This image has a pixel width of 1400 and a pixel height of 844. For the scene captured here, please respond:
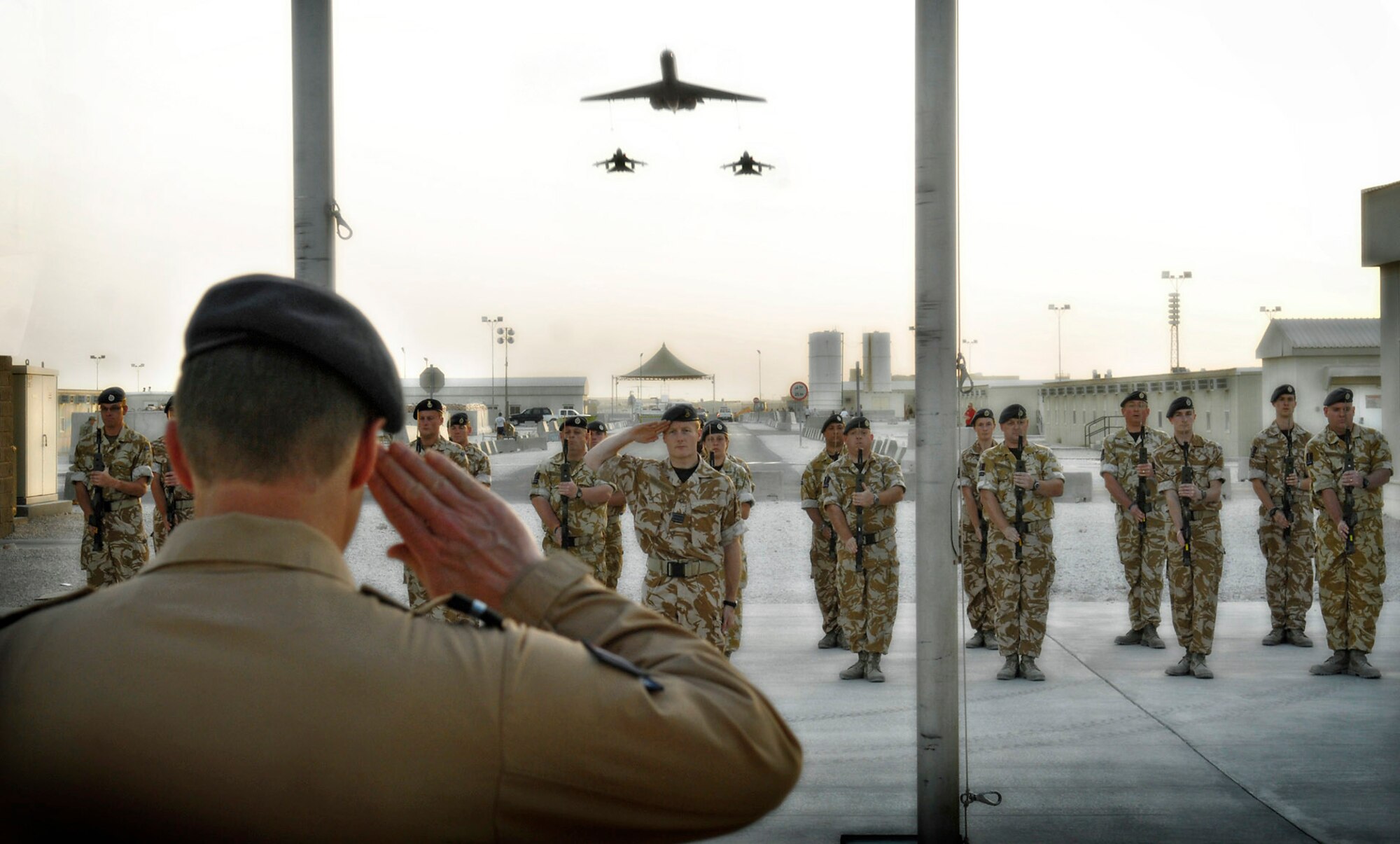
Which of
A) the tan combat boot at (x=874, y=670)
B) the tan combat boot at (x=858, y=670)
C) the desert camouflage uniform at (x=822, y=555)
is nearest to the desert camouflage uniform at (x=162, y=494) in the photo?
the desert camouflage uniform at (x=822, y=555)

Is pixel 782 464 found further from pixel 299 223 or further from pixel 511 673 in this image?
pixel 511 673

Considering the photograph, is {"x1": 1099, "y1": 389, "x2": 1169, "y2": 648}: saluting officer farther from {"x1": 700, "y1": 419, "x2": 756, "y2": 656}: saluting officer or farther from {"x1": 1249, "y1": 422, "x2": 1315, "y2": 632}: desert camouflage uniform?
{"x1": 700, "y1": 419, "x2": 756, "y2": 656}: saluting officer

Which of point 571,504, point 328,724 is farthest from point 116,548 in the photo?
point 328,724

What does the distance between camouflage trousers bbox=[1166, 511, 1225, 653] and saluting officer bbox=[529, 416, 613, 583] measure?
4.17 metres

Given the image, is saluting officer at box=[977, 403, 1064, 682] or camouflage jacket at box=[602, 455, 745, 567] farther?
saluting officer at box=[977, 403, 1064, 682]

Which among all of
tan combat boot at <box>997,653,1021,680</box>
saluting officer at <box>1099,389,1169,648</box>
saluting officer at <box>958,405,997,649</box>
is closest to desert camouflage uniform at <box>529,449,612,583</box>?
saluting officer at <box>958,405,997,649</box>

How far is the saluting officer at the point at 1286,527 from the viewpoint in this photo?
8.12 metres

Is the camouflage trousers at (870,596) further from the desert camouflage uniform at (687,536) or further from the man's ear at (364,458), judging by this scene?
the man's ear at (364,458)

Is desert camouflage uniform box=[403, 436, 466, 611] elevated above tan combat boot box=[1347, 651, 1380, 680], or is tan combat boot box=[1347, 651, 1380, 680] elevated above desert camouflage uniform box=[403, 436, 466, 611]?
desert camouflage uniform box=[403, 436, 466, 611]

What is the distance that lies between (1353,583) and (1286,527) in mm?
990

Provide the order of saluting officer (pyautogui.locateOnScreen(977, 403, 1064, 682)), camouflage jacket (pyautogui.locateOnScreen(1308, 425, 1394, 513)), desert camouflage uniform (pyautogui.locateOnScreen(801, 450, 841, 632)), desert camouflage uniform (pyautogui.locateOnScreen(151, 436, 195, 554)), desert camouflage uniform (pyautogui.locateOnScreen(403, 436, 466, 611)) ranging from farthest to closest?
desert camouflage uniform (pyautogui.locateOnScreen(801, 450, 841, 632)), desert camouflage uniform (pyautogui.locateOnScreen(151, 436, 195, 554)), camouflage jacket (pyautogui.locateOnScreen(1308, 425, 1394, 513)), saluting officer (pyautogui.locateOnScreen(977, 403, 1064, 682)), desert camouflage uniform (pyautogui.locateOnScreen(403, 436, 466, 611))

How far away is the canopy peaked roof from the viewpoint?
200 ft

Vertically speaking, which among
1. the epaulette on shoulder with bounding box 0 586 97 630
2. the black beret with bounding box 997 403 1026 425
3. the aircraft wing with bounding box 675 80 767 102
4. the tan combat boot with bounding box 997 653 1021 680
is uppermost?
the aircraft wing with bounding box 675 80 767 102

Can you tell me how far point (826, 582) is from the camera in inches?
332
